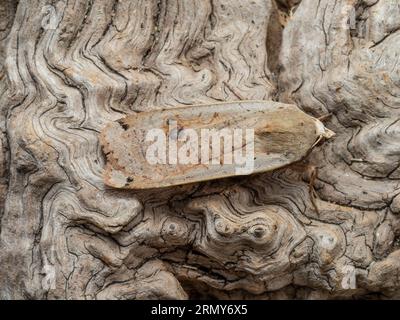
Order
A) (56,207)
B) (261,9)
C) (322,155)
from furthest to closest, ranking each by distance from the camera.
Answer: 1. (261,9)
2. (322,155)
3. (56,207)

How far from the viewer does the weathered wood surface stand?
11.0ft

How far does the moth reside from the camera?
3334mm

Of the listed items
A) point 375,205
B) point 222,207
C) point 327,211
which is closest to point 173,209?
point 222,207

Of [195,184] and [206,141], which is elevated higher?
[206,141]

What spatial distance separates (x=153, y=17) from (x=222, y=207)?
1.16m

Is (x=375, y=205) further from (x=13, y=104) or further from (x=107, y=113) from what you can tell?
(x=13, y=104)

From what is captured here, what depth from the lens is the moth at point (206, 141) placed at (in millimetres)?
3334

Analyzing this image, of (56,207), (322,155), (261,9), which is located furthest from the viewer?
(261,9)

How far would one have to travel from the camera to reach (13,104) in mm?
3504

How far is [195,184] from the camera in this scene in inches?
134

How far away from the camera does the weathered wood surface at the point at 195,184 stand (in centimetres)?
334

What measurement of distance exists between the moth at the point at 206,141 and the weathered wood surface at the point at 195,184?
0.11 meters

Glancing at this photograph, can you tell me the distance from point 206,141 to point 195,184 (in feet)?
0.75

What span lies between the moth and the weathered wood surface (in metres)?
0.11
